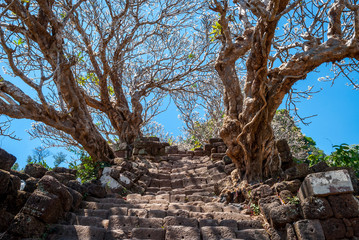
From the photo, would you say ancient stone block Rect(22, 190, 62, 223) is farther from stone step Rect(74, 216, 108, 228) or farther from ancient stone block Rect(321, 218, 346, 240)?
ancient stone block Rect(321, 218, 346, 240)

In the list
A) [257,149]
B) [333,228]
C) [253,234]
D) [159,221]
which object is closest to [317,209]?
[333,228]

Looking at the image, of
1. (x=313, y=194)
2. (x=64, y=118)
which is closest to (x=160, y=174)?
(x=64, y=118)

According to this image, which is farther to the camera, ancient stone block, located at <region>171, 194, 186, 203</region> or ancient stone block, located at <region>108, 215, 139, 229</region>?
ancient stone block, located at <region>171, 194, 186, 203</region>

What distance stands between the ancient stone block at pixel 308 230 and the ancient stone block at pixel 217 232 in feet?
2.40

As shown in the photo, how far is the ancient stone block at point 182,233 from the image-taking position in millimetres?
3243

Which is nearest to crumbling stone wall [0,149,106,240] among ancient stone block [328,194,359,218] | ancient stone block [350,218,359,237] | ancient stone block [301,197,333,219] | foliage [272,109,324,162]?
ancient stone block [301,197,333,219]

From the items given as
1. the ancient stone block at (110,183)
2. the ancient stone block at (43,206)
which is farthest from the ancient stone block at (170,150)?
the ancient stone block at (43,206)

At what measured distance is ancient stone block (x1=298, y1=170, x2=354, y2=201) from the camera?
3326mm

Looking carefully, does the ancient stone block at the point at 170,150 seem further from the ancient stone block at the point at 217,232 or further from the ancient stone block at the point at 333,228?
the ancient stone block at the point at 333,228

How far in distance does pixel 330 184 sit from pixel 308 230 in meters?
0.60

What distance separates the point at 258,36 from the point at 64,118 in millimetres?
4153

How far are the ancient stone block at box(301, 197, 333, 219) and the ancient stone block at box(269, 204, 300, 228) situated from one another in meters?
0.13

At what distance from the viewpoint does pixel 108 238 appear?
10.6 ft

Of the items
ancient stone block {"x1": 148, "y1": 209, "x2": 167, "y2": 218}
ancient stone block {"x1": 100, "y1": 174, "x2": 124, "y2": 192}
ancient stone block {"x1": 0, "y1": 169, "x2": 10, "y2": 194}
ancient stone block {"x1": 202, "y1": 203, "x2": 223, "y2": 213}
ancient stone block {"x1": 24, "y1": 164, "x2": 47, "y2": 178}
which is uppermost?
ancient stone block {"x1": 100, "y1": 174, "x2": 124, "y2": 192}
